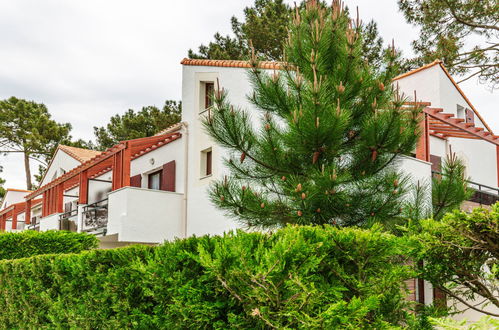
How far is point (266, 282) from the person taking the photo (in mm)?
3691

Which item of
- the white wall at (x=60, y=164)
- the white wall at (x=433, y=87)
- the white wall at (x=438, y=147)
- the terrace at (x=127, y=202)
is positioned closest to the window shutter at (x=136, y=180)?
the terrace at (x=127, y=202)

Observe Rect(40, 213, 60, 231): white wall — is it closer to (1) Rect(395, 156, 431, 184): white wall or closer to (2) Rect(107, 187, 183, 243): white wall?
(2) Rect(107, 187, 183, 243): white wall

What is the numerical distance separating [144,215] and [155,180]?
3.67 meters

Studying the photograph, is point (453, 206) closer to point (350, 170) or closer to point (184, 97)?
point (350, 170)

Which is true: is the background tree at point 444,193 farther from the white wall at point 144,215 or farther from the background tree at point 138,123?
the background tree at point 138,123

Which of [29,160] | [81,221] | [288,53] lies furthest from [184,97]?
[29,160]

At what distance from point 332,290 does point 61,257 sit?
5027 millimetres

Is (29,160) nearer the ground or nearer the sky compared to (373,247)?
nearer the sky

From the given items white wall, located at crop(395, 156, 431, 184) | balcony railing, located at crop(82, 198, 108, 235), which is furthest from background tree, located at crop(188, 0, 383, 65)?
white wall, located at crop(395, 156, 431, 184)

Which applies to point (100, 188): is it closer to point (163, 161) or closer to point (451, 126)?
point (163, 161)

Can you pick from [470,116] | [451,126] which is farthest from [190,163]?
[470,116]

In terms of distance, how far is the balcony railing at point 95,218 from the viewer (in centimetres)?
1933

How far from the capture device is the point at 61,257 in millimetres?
7562

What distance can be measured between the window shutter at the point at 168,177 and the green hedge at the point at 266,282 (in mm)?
13659
